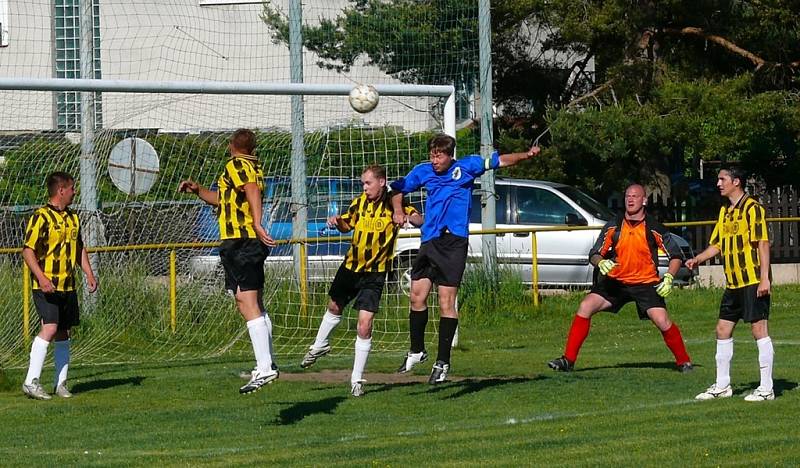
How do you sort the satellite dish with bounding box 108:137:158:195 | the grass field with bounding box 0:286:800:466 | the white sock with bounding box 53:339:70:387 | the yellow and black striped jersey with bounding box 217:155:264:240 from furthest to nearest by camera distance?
the satellite dish with bounding box 108:137:158:195
the white sock with bounding box 53:339:70:387
the yellow and black striped jersey with bounding box 217:155:264:240
the grass field with bounding box 0:286:800:466

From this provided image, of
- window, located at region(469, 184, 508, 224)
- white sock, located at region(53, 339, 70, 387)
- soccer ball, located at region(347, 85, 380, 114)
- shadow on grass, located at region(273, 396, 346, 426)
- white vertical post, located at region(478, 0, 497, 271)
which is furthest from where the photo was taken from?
window, located at region(469, 184, 508, 224)

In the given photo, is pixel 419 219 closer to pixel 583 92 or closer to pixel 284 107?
pixel 284 107

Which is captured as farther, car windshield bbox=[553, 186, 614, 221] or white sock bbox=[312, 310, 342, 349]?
car windshield bbox=[553, 186, 614, 221]

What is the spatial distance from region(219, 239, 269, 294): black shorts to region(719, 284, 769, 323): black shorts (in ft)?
12.0

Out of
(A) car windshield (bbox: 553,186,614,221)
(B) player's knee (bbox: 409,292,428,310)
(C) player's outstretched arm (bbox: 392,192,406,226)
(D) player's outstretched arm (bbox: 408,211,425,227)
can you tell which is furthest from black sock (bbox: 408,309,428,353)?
(A) car windshield (bbox: 553,186,614,221)

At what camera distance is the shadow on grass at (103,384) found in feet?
39.3

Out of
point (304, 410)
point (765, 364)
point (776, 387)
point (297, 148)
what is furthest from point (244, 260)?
point (297, 148)

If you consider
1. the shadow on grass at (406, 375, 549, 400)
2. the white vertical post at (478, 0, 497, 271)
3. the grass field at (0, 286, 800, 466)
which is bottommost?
the grass field at (0, 286, 800, 466)

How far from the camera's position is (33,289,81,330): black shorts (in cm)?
1137

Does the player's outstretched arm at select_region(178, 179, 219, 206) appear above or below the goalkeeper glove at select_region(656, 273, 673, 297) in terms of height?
above

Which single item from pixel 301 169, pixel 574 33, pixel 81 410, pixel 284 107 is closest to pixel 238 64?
pixel 284 107

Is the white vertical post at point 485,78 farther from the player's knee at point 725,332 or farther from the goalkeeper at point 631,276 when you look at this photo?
the player's knee at point 725,332

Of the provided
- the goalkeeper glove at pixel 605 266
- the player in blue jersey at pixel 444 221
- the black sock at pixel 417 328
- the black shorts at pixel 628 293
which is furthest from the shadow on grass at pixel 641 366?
the player in blue jersey at pixel 444 221

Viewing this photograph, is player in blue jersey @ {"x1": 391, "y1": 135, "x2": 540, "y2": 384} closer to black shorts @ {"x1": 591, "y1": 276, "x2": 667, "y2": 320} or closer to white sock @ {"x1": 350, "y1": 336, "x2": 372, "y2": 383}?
white sock @ {"x1": 350, "y1": 336, "x2": 372, "y2": 383}
